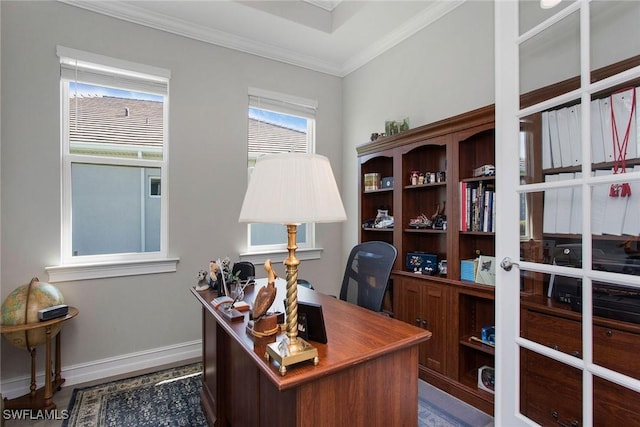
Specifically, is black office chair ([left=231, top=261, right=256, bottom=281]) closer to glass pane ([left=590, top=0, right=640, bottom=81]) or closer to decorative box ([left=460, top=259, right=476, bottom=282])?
decorative box ([left=460, top=259, right=476, bottom=282])

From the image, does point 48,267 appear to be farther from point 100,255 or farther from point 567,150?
point 567,150

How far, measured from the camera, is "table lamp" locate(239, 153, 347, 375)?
0.94 meters

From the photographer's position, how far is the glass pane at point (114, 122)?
249cm

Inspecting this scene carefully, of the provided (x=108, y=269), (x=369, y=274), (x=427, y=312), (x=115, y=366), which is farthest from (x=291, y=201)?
(x=115, y=366)

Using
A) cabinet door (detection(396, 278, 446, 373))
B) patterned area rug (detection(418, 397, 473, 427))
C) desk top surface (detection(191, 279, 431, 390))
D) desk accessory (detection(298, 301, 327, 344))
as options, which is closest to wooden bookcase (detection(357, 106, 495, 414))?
cabinet door (detection(396, 278, 446, 373))

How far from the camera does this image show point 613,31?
1.40m

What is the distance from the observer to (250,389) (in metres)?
1.37

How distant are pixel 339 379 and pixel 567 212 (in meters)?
1.33

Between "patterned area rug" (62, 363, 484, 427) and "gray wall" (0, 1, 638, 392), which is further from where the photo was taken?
"gray wall" (0, 1, 638, 392)

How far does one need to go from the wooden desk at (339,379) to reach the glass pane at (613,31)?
1.47 m

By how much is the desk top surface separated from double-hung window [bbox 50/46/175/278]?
154 centimetres

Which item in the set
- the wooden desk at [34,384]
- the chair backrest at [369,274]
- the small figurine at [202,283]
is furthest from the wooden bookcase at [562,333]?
the wooden desk at [34,384]

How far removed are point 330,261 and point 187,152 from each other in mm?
1942

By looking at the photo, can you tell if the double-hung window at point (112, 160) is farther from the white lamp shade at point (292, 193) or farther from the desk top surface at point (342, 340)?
the white lamp shade at point (292, 193)
